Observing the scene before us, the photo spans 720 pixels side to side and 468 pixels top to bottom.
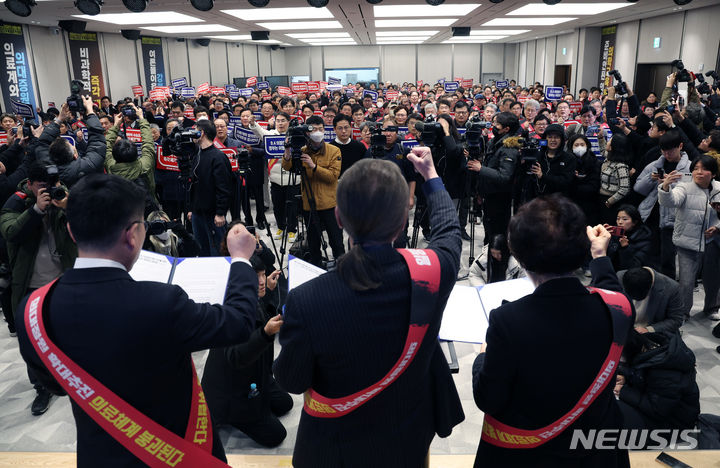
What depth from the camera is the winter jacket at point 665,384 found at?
226 centimetres

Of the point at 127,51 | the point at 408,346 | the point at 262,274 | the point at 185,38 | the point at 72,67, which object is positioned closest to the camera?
the point at 408,346

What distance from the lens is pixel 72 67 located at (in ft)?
39.2

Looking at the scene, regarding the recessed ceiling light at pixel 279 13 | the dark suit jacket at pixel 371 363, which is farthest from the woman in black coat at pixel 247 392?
the recessed ceiling light at pixel 279 13

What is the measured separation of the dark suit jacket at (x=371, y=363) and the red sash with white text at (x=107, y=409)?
0.33m

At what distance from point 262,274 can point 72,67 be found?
12134mm

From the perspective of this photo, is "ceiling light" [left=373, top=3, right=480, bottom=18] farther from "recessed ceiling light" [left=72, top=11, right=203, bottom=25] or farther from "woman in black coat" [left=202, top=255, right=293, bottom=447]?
"woman in black coat" [left=202, top=255, right=293, bottom=447]

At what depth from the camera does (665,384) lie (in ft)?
7.47

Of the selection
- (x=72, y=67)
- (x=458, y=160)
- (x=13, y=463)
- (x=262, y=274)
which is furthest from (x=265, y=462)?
(x=72, y=67)

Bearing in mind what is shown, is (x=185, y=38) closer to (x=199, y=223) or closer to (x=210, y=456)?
(x=199, y=223)

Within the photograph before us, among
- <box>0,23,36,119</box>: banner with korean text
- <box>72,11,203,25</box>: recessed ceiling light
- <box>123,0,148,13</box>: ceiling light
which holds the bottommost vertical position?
<box>0,23,36,119</box>: banner with korean text

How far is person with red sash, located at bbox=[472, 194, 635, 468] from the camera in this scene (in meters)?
1.20

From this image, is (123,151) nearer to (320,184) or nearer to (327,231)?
(320,184)

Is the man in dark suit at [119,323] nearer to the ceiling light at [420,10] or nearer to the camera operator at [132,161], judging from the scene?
the camera operator at [132,161]

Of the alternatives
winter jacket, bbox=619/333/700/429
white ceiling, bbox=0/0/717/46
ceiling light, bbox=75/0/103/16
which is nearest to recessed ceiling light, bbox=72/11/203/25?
white ceiling, bbox=0/0/717/46
